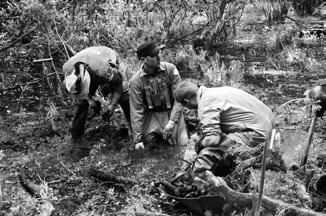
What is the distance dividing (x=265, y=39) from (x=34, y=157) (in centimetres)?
594

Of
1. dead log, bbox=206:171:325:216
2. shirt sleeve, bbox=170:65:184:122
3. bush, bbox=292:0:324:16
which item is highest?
bush, bbox=292:0:324:16

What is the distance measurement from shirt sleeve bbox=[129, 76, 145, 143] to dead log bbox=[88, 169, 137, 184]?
690mm

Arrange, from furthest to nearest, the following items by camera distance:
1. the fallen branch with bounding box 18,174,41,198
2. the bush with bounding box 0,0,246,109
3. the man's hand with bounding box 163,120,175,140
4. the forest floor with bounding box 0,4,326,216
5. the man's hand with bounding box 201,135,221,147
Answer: the bush with bounding box 0,0,246,109, the man's hand with bounding box 163,120,175,140, the fallen branch with bounding box 18,174,41,198, the forest floor with bounding box 0,4,326,216, the man's hand with bounding box 201,135,221,147

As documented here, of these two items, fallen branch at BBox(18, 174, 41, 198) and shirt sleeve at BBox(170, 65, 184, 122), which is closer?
fallen branch at BBox(18, 174, 41, 198)

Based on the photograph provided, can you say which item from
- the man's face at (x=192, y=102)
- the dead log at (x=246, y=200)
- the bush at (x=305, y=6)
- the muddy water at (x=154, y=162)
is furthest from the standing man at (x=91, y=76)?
the bush at (x=305, y=6)

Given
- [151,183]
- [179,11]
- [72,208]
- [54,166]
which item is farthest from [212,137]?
[179,11]

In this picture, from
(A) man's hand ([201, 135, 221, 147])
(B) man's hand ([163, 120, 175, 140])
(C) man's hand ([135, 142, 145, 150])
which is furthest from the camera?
(C) man's hand ([135, 142, 145, 150])

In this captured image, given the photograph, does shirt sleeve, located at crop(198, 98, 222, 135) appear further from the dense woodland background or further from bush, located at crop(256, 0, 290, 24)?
bush, located at crop(256, 0, 290, 24)

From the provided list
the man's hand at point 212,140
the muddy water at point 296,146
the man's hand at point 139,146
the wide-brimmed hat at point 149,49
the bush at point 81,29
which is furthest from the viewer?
the bush at point 81,29

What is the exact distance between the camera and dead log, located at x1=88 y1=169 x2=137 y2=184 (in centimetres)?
439

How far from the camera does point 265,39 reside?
29.9ft

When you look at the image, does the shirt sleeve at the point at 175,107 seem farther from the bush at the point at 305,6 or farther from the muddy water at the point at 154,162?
the bush at the point at 305,6

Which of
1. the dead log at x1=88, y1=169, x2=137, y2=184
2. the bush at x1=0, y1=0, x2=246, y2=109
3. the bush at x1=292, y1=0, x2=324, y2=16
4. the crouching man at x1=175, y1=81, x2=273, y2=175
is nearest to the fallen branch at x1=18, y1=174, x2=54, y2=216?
the dead log at x1=88, y1=169, x2=137, y2=184

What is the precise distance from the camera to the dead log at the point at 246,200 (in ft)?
10.1
